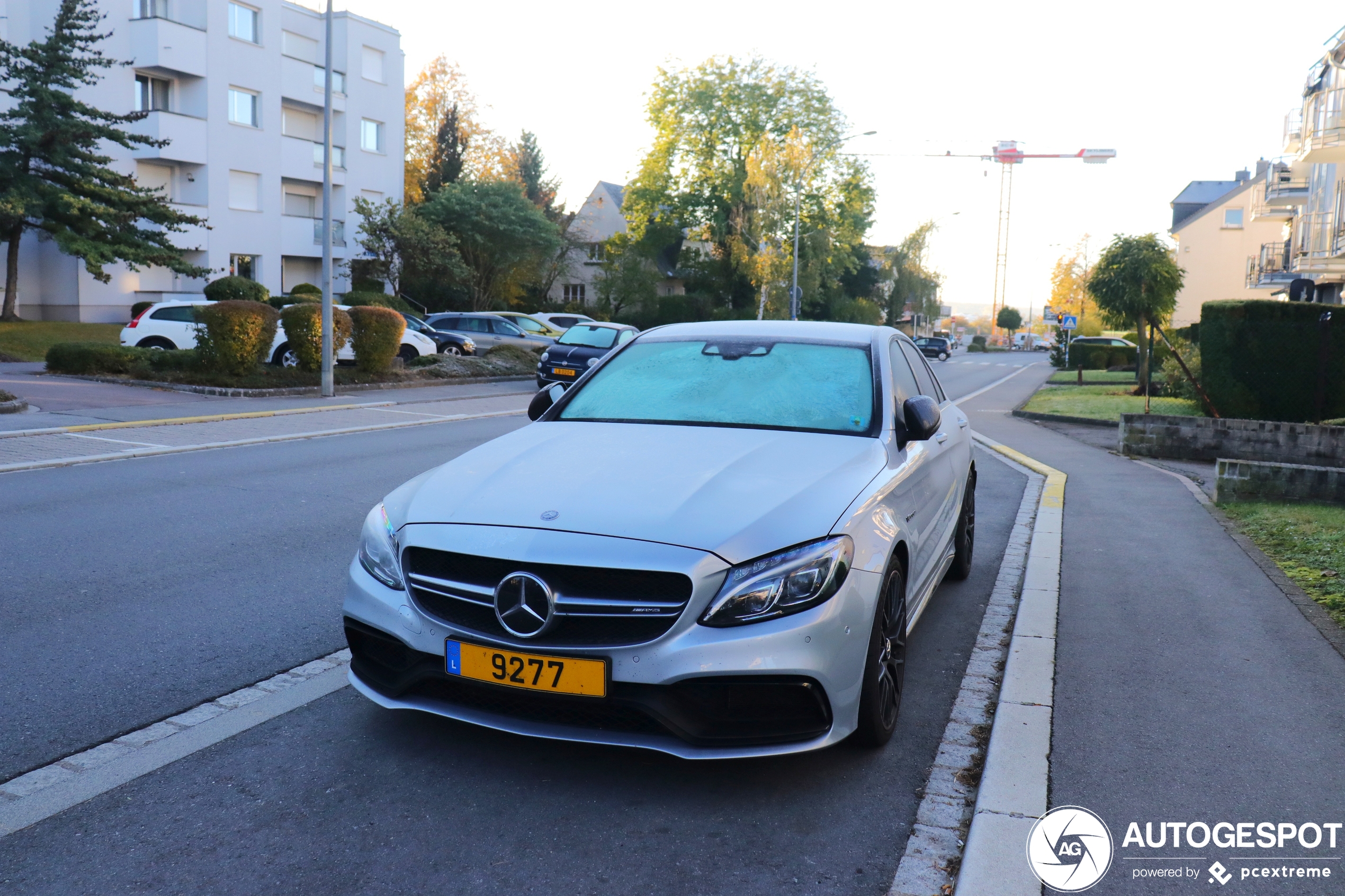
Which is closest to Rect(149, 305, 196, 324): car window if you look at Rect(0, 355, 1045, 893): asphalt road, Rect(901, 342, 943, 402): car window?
Rect(0, 355, 1045, 893): asphalt road

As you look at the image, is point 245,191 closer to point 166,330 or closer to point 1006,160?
point 166,330

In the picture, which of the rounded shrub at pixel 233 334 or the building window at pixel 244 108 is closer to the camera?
the rounded shrub at pixel 233 334

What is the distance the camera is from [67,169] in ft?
101

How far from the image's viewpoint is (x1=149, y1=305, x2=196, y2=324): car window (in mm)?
23453

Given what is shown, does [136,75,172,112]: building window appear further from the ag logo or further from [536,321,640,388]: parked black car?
the ag logo

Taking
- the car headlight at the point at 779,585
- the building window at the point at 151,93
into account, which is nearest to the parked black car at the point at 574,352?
the car headlight at the point at 779,585

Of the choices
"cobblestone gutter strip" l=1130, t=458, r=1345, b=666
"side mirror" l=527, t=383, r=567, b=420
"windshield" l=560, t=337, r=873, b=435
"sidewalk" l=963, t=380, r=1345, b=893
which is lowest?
"sidewalk" l=963, t=380, r=1345, b=893

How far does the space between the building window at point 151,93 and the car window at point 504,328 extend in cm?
1597

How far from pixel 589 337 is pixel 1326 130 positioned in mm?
21898

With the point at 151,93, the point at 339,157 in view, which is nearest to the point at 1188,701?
the point at 151,93

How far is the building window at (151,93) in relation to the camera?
37.5m

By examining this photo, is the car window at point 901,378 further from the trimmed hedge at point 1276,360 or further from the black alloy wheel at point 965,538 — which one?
the trimmed hedge at point 1276,360

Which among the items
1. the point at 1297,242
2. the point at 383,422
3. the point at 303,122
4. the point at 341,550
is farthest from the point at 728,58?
the point at 341,550

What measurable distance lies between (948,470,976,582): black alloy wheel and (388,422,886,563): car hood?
221 cm
